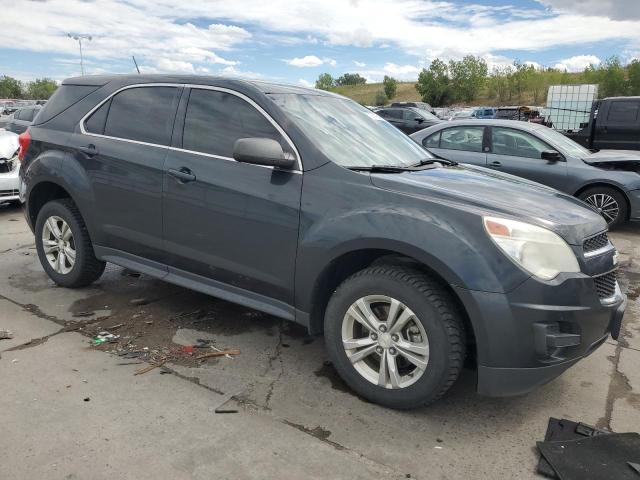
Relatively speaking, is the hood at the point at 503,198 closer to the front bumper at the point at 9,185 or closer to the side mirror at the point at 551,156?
the side mirror at the point at 551,156

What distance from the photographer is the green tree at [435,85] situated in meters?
74.0

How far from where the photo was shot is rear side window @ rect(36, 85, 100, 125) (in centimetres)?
453

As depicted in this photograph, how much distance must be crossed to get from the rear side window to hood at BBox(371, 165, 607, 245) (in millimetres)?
2774

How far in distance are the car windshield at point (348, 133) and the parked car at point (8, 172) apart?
593 centimetres

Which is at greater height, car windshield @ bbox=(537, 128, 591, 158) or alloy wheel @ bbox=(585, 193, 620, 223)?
car windshield @ bbox=(537, 128, 591, 158)

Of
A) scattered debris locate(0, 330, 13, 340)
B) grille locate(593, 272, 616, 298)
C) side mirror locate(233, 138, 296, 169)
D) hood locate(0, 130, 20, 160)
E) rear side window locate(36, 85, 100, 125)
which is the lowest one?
scattered debris locate(0, 330, 13, 340)

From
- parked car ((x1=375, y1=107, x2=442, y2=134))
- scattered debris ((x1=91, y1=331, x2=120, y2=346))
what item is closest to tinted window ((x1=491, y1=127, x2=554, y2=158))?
scattered debris ((x1=91, y1=331, x2=120, y2=346))

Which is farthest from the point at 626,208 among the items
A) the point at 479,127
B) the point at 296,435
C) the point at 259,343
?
the point at 296,435

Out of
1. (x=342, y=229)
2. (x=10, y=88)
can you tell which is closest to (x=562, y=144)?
(x=342, y=229)

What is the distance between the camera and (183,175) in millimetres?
3691

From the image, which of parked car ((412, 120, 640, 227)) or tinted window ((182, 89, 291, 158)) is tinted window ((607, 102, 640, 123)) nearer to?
parked car ((412, 120, 640, 227))

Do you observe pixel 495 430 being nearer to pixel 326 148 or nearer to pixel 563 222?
pixel 563 222

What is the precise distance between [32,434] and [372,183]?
86.0 inches

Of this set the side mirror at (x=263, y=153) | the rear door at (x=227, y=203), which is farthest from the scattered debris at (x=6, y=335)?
the side mirror at (x=263, y=153)
